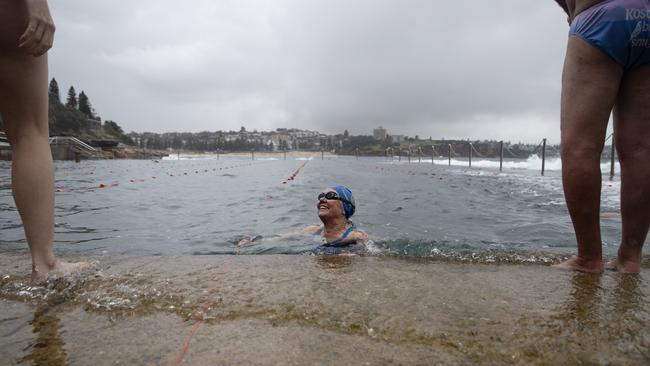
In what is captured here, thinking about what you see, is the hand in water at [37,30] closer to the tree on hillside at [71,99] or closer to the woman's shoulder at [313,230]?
the woman's shoulder at [313,230]

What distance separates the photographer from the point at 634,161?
2.07 meters

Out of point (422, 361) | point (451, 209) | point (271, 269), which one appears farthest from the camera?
point (451, 209)

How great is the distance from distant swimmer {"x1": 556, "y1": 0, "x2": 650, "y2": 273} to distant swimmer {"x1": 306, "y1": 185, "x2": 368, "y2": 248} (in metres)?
2.28

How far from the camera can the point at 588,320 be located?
133cm

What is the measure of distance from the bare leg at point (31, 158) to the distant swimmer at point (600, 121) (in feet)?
9.63

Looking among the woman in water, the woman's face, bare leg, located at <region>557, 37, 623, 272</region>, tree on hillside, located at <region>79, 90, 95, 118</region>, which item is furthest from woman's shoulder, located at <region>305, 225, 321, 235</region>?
tree on hillside, located at <region>79, 90, 95, 118</region>

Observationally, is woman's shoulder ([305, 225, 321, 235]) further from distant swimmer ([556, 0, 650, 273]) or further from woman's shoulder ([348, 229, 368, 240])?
distant swimmer ([556, 0, 650, 273])

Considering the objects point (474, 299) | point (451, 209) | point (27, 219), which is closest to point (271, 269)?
point (474, 299)

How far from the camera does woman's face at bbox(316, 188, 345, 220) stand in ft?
13.9

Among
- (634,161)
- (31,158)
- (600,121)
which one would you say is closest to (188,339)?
(31,158)

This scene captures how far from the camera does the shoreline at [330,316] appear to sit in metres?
1.12

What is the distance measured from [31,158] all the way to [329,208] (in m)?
2.91

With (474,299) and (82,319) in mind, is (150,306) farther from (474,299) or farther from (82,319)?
(474,299)

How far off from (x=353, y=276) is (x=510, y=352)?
A: 0.95 m
